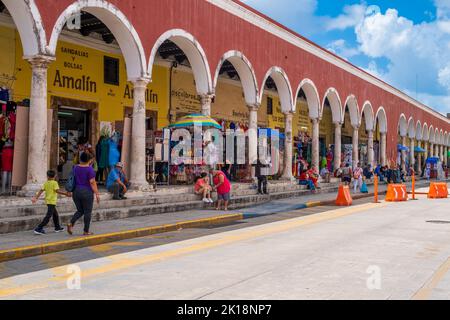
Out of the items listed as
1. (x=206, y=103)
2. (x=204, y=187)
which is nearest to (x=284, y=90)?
(x=206, y=103)

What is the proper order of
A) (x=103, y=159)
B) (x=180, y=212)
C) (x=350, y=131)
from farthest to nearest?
(x=350, y=131), (x=103, y=159), (x=180, y=212)

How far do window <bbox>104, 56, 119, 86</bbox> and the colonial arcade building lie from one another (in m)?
0.04

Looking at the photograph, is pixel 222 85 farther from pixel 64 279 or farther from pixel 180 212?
pixel 64 279

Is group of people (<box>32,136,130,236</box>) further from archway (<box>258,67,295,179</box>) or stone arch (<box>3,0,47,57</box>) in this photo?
archway (<box>258,67,295,179</box>)

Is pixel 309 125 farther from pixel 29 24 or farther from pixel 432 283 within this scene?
pixel 432 283

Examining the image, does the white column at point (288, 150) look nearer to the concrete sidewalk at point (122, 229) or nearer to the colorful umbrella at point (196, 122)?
the concrete sidewalk at point (122, 229)

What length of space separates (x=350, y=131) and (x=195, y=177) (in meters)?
24.3

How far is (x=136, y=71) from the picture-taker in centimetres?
1603

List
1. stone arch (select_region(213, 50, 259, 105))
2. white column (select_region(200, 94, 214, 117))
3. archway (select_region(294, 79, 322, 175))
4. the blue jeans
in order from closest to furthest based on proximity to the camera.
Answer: white column (select_region(200, 94, 214, 117)) → stone arch (select_region(213, 50, 259, 105)) → the blue jeans → archway (select_region(294, 79, 322, 175))

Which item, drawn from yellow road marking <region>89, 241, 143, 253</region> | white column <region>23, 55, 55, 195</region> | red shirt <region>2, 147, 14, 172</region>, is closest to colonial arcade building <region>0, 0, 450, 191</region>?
white column <region>23, 55, 55, 195</region>

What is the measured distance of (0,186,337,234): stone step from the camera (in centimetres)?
1116

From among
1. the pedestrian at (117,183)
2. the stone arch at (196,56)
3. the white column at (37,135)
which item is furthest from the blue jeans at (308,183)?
the white column at (37,135)

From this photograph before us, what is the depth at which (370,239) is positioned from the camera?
10.5 m
